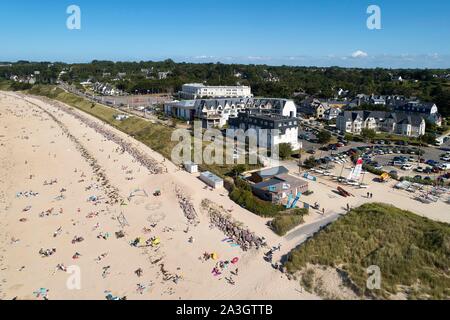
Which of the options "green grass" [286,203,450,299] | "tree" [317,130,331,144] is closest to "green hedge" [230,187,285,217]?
"green grass" [286,203,450,299]

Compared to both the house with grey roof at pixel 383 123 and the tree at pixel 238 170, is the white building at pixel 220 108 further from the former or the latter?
the tree at pixel 238 170

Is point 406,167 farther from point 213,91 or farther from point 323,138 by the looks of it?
point 213,91

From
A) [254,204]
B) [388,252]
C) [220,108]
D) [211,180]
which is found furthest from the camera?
[220,108]

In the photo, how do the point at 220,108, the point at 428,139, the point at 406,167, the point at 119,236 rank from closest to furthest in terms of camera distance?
1. the point at 119,236
2. the point at 406,167
3. the point at 428,139
4. the point at 220,108

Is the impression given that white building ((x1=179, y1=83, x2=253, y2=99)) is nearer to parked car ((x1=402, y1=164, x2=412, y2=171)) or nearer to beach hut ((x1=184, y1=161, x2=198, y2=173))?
beach hut ((x1=184, y1=161, x2=198, y2=173))

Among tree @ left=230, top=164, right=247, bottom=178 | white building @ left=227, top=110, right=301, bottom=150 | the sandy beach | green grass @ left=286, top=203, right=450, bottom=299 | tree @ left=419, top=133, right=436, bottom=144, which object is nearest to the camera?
green grass @ left=286, top=203, right=450, bottom=299

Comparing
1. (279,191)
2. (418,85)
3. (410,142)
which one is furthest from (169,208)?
(418,85)

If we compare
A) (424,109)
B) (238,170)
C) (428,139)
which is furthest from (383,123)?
(238,170)
